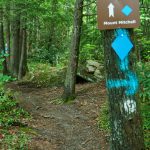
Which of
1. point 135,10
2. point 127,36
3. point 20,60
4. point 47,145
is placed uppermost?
point 135,10

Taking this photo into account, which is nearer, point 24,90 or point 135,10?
point 135,10

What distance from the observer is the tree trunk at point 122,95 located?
4.38 metres

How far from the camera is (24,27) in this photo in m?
15.9

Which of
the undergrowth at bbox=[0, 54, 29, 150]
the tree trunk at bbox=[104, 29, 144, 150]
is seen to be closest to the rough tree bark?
the undergrowth at bbox=[0, 54, 29, 150]

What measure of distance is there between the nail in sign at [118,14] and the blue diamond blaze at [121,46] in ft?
0.60

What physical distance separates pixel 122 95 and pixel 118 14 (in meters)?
1.12

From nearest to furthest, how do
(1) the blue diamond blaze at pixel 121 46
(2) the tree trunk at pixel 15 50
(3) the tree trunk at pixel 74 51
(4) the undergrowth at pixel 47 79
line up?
(1) the blue diamond blaze at pixel 121 46, (3) the tree trunk at pixel 74 51, (4) the undergrowth at pixel 47 79, (2) the tree trunk at pixel 15 50

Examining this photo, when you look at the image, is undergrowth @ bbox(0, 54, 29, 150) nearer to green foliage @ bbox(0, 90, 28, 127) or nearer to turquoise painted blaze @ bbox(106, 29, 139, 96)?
green foliage @ bbox(0, 90, 28, 127)

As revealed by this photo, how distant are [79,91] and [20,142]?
598cm

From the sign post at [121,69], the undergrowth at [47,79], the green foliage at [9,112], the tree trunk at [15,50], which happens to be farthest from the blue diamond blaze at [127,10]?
the tree trunk at [15,50]

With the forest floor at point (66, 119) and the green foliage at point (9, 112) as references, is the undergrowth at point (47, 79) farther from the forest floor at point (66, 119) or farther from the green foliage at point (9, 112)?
the green foliage at point (9, 112)

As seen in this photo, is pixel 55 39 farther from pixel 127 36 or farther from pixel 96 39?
pixel 127 36

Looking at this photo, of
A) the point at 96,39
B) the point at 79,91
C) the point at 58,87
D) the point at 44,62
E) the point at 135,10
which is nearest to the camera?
the point at 135,10

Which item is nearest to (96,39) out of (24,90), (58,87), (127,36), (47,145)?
(58,87)
